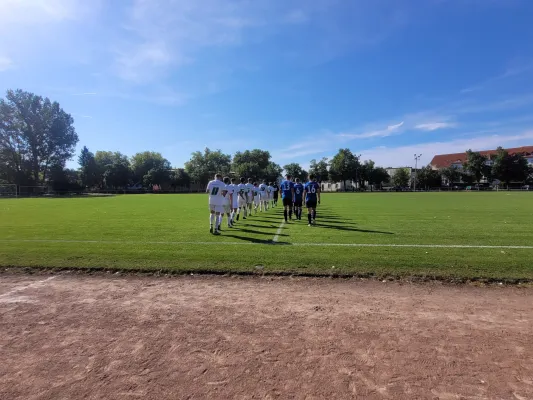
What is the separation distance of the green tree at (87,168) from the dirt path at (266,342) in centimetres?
9789

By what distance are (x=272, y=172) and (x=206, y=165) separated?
2315cm

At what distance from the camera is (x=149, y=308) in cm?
509

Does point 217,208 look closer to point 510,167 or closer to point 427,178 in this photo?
point 427,178

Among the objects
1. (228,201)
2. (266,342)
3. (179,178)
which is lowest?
(266,342)

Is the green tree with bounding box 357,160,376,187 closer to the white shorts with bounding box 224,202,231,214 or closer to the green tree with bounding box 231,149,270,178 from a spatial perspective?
the green tree with bounding box 231,149,270,178

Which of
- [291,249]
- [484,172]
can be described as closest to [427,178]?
[484,172]

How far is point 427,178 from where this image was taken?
103875 millimetres

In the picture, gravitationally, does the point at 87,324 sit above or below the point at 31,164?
below

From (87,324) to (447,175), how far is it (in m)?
121

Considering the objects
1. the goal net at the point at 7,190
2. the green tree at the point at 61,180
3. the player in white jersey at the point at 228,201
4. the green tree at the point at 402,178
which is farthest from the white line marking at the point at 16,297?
the green tree at the point at 402,178

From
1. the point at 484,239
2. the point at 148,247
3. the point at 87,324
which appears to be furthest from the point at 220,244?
the point at 484,239

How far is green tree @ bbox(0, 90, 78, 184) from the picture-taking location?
71750 mm

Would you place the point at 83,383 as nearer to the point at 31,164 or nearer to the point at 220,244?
the point at 220,244

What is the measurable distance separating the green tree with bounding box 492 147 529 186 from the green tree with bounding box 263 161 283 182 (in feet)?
222
